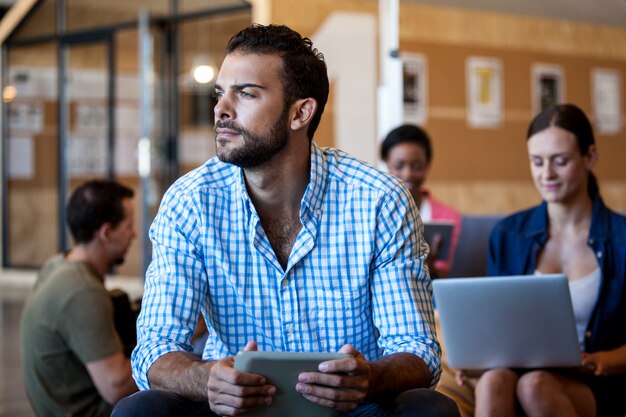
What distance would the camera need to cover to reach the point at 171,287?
2.27 meters

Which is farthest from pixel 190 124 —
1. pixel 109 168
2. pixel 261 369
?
pixel 261 369

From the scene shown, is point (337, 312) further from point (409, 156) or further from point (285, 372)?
point (409, 156)

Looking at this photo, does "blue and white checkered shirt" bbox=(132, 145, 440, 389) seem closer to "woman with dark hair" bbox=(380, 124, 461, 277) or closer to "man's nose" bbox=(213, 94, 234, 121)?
"man's nose" bbox=(213, 94, 234, 121)

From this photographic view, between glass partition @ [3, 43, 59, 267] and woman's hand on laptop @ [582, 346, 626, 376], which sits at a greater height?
glass partition @ [3, 43, 59, 267]

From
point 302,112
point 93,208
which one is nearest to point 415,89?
point 93,208

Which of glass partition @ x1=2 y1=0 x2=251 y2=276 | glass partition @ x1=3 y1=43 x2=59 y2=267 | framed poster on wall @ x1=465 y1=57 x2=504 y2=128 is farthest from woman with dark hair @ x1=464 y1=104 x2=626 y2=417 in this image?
glass partition @ x1=3 y1=43 x2=59 y2=267

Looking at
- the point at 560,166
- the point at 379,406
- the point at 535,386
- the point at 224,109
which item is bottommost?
the point at 535,386

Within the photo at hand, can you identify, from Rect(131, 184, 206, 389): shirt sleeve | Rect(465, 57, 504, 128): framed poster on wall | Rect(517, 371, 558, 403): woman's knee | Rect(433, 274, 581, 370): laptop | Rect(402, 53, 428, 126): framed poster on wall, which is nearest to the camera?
Rect(131, 184, 206, 389): shirt sleeve

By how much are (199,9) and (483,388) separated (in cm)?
814

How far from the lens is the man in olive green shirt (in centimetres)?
334

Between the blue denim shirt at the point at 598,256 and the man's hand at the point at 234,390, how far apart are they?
4.90 feet

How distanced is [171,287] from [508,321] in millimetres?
1063

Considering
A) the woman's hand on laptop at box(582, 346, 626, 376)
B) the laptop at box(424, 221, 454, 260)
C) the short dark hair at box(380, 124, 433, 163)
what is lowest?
the woman's hand on laptop at box(582, 346, 626, 376)

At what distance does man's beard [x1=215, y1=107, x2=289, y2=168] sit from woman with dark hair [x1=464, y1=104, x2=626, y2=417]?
106 cm
